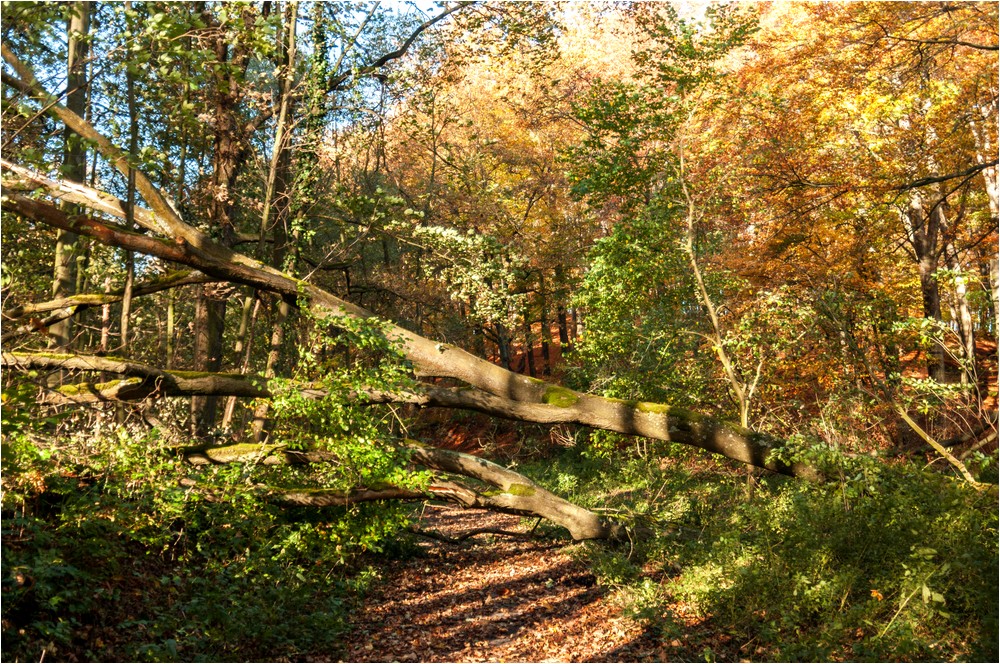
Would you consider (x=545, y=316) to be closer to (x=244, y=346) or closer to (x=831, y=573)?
(x=244, y=346)

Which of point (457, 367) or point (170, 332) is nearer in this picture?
point (457, 367)

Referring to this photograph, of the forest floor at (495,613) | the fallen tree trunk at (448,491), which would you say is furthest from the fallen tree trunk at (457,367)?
the forest floor at (495,613)

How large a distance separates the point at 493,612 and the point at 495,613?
47 millimetres

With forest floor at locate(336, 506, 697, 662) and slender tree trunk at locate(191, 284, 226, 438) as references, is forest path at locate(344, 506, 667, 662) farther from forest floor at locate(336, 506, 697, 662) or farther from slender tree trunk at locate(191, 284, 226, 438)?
slender tree trunk at locate(191, 284, 226, 438)

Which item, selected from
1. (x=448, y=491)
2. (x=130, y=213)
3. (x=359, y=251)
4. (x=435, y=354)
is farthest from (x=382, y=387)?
(x=359, y=251)

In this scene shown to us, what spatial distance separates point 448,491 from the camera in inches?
348

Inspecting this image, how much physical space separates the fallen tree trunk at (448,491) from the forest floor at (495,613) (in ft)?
3.56

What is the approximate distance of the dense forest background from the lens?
21.3 ft

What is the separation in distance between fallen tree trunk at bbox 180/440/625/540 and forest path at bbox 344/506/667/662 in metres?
1.07

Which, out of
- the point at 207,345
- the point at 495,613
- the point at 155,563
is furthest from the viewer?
the point at 207,345

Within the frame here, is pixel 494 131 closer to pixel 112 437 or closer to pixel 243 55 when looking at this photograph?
pixel 243 55

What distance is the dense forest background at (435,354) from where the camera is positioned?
6.50 meters

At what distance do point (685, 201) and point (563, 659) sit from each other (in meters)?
6.94

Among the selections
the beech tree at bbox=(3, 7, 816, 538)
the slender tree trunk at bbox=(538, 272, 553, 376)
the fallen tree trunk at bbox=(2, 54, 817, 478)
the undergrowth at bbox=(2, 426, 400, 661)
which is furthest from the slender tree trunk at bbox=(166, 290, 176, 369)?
the slender tree trunk at bbox=(538, 272, 553, 376)
